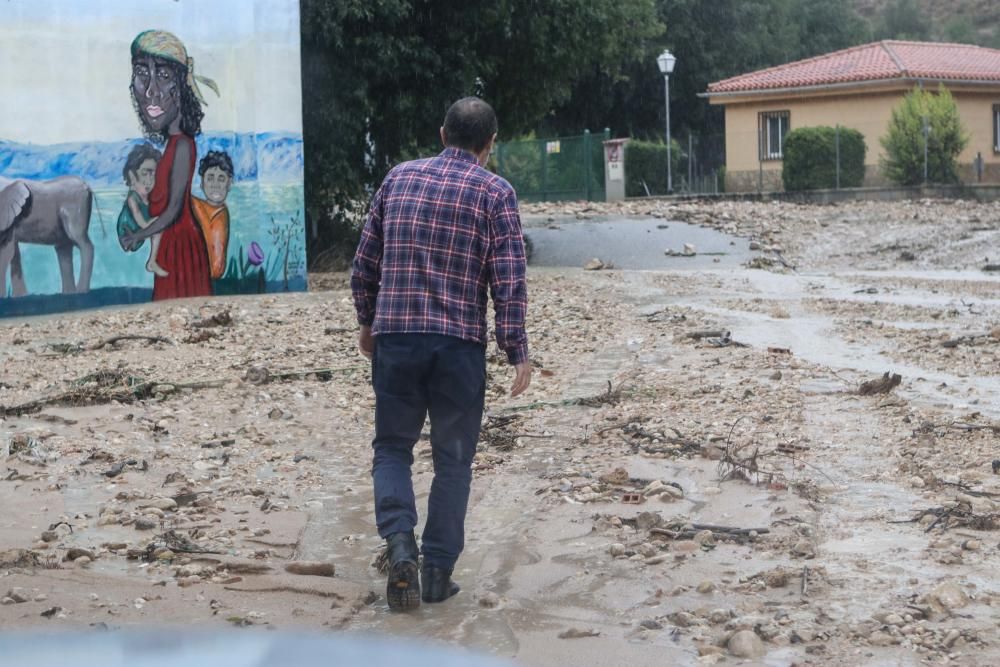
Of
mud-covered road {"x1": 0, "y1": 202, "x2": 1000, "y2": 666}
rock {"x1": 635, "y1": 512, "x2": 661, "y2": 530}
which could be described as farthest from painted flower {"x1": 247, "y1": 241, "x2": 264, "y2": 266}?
rock {"x1": 635, "y1": 512, "x2": 661, "y2": 530}

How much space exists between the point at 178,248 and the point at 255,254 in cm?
107

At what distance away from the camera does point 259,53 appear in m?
17.4

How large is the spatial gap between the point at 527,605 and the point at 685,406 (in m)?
3.87

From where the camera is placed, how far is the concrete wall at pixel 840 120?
126ft

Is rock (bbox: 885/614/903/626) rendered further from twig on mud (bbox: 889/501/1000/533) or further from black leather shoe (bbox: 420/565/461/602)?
black leather shoe (bbox: 420/565/461/602)

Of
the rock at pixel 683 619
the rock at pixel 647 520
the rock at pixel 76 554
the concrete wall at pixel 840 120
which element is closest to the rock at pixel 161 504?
the rock at pixel 76 554

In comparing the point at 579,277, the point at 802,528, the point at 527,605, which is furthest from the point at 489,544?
the point at 579,277

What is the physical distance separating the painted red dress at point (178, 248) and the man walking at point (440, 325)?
12.1 meters

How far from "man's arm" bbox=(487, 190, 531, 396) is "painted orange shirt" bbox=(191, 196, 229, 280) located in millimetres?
12486

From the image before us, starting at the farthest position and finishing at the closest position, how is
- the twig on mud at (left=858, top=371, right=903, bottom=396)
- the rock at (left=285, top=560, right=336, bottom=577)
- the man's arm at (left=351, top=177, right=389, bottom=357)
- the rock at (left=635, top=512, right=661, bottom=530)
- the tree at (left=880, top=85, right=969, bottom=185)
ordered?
the tree at (left=880, top=85, right=969, bottom=185) → the twig on mud at (left=858, top=371, right=903, bottom=396) → the rock at (left=635, top=512, right=661, bottom=530) → the rock at (left=285, top=560, right=336, bottom=577) → the man's arm at (left=351, top=177, right=389, bottom=357)

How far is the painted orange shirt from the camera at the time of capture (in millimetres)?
17109

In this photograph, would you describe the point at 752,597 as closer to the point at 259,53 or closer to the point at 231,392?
the point at 231,392

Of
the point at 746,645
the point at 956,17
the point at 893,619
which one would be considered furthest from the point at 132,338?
the point at 956,17

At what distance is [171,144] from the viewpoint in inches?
662
